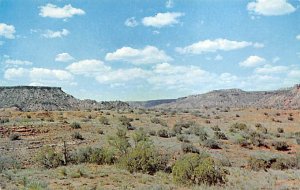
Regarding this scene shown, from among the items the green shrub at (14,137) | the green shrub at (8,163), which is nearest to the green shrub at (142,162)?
the green shrub at (8,163)

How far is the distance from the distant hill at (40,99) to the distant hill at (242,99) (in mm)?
33242

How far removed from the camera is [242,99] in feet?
495

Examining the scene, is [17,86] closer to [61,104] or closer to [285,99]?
[61,104]

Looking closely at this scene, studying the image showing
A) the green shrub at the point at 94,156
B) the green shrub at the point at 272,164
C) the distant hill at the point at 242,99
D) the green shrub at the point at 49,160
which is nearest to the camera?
the green shrub at the point at 49,160

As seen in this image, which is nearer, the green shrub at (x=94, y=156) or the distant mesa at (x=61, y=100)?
the green shrub at (x=94, y=156)

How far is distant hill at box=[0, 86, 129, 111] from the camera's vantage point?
340ft

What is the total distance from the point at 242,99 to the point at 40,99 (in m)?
71.4

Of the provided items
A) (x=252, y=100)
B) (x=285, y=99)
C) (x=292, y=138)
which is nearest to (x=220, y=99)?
(x=252, y=100)

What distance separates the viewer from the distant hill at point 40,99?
340 ft

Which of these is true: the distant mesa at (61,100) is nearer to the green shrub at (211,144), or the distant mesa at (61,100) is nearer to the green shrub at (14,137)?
the green shrub at (14,137)

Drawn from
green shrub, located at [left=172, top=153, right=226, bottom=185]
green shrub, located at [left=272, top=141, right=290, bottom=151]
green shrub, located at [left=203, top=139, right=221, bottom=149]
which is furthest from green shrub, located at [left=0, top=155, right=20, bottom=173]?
green shrub, located at [left=272, top=141, right=290, bottom=151]

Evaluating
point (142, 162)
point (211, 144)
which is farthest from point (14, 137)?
point (142, 162)

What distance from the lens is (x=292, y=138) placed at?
1772 inches

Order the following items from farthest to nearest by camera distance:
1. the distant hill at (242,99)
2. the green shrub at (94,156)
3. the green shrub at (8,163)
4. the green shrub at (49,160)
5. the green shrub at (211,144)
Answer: the distant hill at (242,99)
the green shrub at (211,144)
the green shrub at (94,156)
the green shrub at (49,160)
the green shrub at (8,163)
